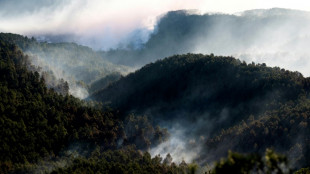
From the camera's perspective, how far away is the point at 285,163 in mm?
76312

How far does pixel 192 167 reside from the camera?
8238 centimetres

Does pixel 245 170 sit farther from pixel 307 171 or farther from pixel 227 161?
pixel 307 171

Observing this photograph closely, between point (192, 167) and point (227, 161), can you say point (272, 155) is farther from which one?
point (192, 167)

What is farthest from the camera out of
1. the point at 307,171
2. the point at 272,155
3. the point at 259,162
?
the point at 307,171

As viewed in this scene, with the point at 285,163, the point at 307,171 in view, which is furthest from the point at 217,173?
the point at 307,171

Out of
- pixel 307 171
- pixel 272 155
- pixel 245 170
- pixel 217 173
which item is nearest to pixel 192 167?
pixel 217 173

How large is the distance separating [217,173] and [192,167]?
5735 millimetres

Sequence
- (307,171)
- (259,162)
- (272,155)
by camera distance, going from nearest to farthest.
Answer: (272,155), (259,162), (307,171)

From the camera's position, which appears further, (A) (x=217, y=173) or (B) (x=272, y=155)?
(A) (x=217, y=173)

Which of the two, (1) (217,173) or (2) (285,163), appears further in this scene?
(1) (217,173)

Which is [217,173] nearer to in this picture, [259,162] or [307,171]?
[259,162]

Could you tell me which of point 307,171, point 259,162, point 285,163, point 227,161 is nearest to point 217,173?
point 227,161

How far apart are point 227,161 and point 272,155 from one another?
9.89 m

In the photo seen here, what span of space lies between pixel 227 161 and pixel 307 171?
101 m
